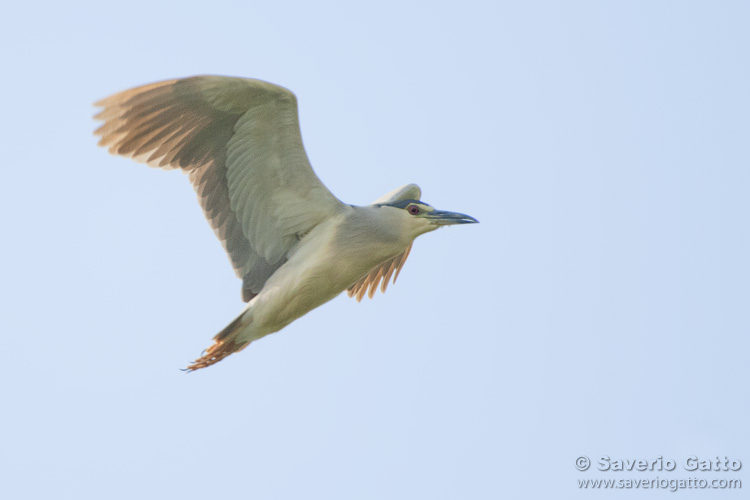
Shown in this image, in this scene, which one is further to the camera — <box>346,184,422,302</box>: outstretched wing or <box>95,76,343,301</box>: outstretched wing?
<box>346,184,422,302</box>: outstretched wing

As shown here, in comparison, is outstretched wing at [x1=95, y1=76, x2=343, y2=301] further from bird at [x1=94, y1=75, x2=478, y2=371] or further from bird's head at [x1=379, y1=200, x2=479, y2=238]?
bird's head at [x1=379, y1=200, x2=479, y2=238]

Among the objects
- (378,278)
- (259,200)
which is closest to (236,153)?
(259,200)

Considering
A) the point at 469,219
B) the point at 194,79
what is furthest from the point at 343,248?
the point at 194,79

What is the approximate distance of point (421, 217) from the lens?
10.8 m

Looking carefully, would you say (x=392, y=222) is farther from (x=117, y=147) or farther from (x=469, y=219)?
(x=117, y=147)

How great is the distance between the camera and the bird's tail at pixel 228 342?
10.3 meters

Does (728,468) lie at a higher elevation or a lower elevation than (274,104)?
lower

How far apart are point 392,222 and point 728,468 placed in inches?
160

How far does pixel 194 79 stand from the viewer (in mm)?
9969

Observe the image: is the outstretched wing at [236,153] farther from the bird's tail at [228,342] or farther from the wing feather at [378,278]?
the wing feather at [378,278]

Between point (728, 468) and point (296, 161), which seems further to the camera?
point (728, 468)

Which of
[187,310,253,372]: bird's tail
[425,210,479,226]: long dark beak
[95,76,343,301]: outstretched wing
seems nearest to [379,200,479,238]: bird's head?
[425,210,479,226]: long dark beak

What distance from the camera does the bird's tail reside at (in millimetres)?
10320

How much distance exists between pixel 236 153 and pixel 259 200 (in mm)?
503
